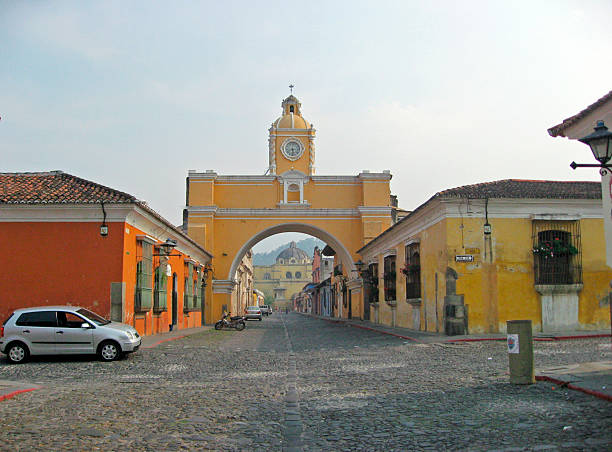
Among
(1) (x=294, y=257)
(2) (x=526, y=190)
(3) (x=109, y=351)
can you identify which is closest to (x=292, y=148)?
(2) (x=526, y=190)

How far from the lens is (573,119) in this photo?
10516 millimetres

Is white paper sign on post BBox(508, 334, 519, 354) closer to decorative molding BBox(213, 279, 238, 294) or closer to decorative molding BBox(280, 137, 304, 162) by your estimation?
decorative molding BBox(213, 279, 238, 294)

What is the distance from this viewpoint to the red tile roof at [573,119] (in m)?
9.80

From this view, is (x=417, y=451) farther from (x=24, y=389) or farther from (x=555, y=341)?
(x=555, y=341)

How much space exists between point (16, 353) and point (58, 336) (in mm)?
874

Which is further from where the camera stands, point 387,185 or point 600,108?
point 387,185

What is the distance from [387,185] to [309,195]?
4.59m

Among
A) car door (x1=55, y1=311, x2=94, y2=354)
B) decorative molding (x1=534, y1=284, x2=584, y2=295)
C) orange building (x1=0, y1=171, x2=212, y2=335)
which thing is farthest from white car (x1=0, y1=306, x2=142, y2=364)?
decorative molding (x1=534, y1=284, x2=584, y2=295)

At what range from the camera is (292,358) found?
13266 mm

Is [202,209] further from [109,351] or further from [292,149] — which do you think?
[109,351]

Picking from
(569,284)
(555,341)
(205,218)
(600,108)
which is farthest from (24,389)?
(205,218)

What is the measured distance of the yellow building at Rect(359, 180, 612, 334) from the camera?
1714 centimetres

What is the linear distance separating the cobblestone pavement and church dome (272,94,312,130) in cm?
2730

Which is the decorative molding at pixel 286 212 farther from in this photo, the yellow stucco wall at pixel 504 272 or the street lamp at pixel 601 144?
the street lamp at pixel 601 144
